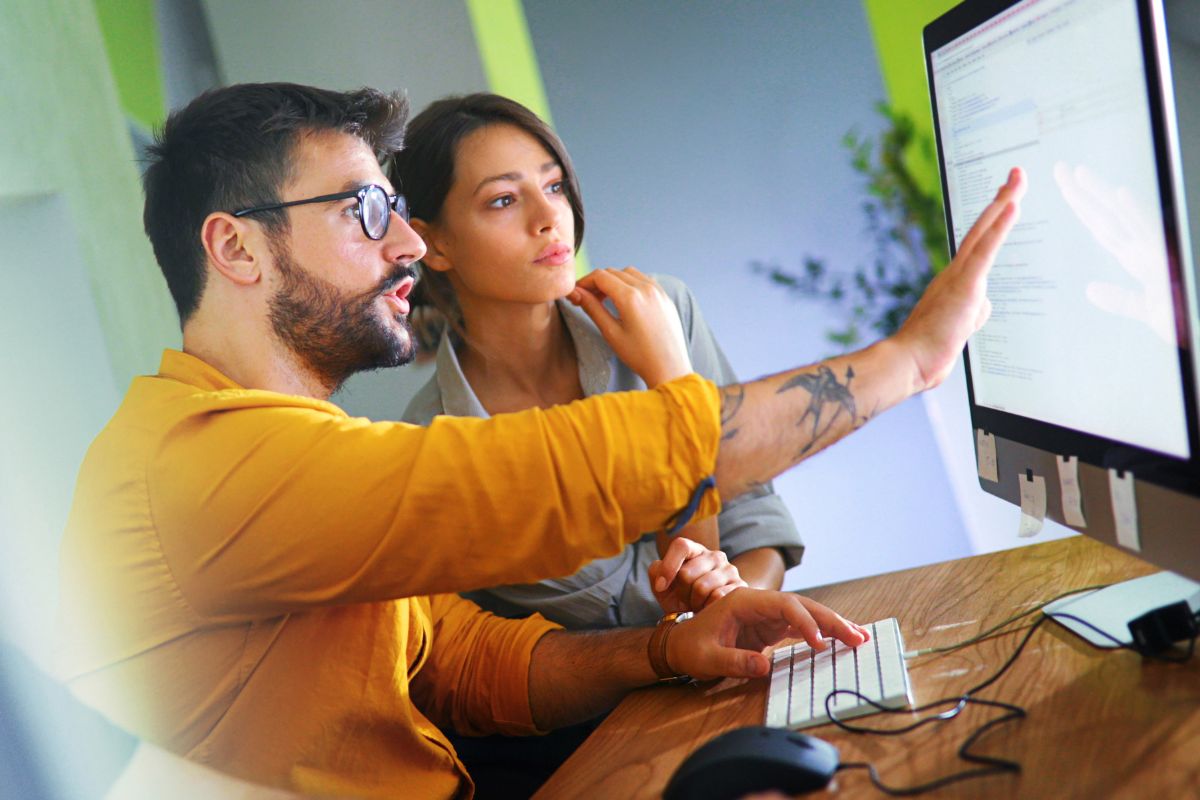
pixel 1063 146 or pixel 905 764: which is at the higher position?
pixel 1063 146

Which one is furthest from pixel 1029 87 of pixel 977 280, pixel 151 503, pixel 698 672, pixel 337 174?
pixel 151 503

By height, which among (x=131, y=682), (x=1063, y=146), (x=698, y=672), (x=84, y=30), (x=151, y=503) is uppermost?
(x=84, y=30)

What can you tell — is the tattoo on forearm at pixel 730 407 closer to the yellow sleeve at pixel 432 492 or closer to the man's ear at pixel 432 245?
the yellow sleeve at pixel 432 492

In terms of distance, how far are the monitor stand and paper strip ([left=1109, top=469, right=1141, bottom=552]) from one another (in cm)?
8

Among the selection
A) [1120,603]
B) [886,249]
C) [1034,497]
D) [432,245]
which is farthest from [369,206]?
[886,249]

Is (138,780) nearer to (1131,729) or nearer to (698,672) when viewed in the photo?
(698,672)

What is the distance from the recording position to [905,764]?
31.1 inches

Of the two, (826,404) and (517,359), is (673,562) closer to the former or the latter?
(826,404)

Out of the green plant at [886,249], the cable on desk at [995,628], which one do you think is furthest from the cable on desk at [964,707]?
the green plant at [886,249]

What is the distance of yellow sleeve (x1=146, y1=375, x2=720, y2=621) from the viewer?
87cm

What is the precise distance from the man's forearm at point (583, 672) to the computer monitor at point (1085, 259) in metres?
0.47

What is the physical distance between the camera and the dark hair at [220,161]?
1243 mm

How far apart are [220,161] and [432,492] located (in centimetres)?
63

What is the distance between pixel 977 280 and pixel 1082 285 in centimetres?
9
